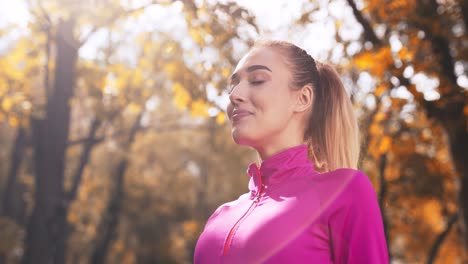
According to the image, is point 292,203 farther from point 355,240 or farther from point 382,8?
point 382,8

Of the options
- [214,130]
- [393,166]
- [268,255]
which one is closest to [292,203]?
[268,255]

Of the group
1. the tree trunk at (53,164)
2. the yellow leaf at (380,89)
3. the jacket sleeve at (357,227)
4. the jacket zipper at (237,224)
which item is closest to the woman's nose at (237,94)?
the jacket zipper at (237,224)

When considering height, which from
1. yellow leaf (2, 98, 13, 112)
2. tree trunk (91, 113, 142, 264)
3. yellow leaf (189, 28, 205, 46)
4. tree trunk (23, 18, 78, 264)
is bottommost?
tree trunk (91, 113, 142, 264)

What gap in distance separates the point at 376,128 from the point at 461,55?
1930mm

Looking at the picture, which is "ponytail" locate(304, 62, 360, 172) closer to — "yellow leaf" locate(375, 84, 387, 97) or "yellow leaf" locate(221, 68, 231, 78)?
"yellow leaf" locate(221, 68, 231, 78)

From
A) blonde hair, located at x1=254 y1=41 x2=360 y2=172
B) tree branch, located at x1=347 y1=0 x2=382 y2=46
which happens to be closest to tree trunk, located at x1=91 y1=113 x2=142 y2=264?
tree branch, located at x1=347 y1=0 x2=382 y2=46

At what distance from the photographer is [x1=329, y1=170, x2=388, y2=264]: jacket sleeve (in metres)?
1.55

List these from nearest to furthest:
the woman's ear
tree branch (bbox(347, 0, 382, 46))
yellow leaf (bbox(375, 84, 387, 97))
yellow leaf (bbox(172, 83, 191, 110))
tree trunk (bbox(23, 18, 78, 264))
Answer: the woman's ear < yellow leaf (bbox(375, 84, 387, 97)) < tree branch (bbox(347, 0, 382, 46)) < tree trunk (bbox(23, 18, 78, 264)) < yellow leaf (bbox(172, 83, 191, 110))

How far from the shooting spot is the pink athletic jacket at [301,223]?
62.0 inches

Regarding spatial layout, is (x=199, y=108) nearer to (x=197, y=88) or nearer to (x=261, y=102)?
(x=197, y=88)

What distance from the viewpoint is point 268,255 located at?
1684 millimetres

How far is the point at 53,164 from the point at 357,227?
623cm

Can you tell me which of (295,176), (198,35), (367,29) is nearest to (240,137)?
(295,176)

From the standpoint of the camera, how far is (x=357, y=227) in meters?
1.56
